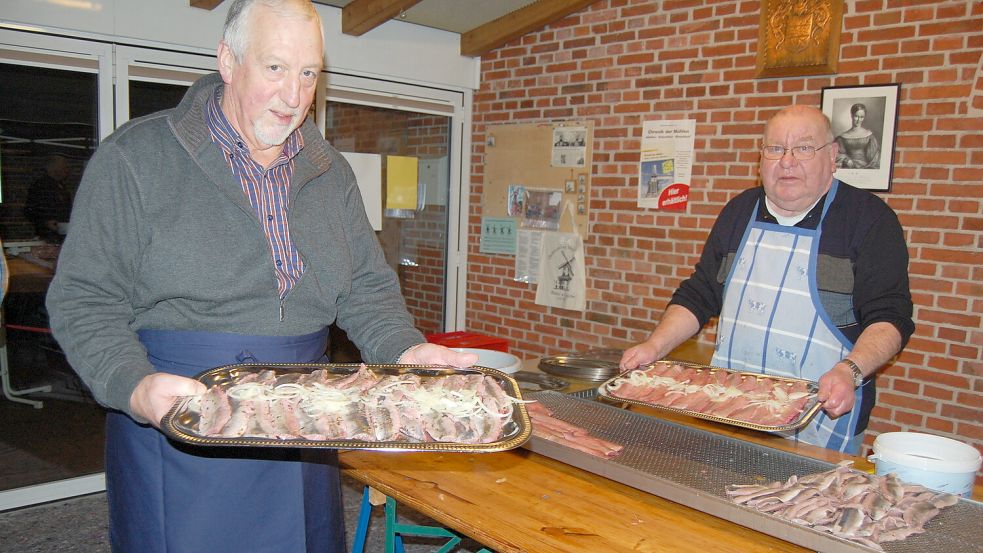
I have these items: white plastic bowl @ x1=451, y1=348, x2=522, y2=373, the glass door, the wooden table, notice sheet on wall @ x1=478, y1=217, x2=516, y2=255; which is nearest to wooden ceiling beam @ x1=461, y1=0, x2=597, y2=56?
notice sheet on wall @ x1=478, y1=217, x2=516, y2=255

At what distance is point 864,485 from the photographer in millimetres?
1722

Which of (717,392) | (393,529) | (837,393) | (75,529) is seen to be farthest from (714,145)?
A: (75,529)

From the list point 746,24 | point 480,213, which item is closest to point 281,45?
point 746,24

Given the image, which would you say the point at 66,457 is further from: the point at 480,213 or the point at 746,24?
the point at 746,24

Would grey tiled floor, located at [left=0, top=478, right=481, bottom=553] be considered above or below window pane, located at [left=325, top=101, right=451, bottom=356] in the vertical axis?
below

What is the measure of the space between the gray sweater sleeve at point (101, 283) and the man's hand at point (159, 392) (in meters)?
0.05

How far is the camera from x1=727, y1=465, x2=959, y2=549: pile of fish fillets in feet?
5.10

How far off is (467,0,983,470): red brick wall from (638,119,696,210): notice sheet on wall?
0.06 metres

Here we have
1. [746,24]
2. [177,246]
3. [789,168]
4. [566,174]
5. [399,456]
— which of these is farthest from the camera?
[566,174]

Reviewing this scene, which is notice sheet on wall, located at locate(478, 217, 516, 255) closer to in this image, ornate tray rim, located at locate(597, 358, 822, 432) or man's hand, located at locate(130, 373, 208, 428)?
ornate tray rim, located at locate(597, 358, 822, 432)

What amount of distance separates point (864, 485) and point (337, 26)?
13.4ft

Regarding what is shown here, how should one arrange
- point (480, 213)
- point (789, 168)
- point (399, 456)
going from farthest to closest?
point (480, 213) < point (789, 168) < point (399, 456)

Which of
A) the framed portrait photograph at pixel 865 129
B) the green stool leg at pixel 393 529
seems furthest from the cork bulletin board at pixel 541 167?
the green stool leg at pixel 393 529

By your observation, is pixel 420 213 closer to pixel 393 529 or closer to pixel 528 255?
pixel 528 255
